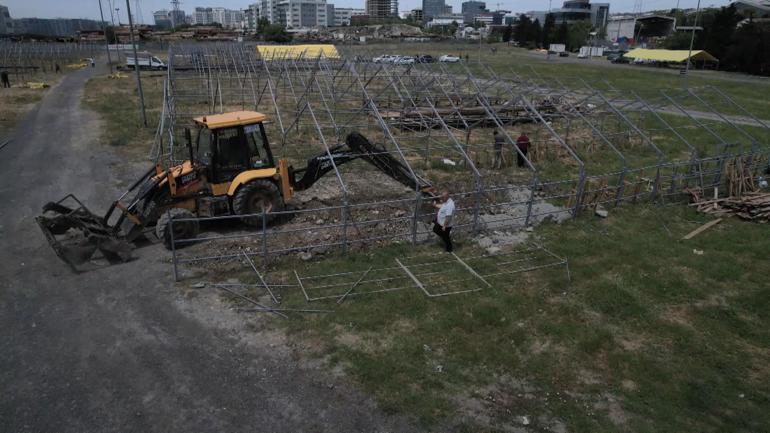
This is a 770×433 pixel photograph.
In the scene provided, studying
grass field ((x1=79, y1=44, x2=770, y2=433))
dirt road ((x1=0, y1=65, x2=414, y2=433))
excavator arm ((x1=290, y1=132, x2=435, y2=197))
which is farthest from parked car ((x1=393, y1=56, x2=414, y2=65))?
dirt road ((x1=0, y1=65, x2=414, y2=433))

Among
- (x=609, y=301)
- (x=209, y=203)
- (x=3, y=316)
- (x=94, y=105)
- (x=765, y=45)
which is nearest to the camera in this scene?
(x=3, y=316)

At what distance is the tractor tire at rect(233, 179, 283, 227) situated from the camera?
11039 millimetres

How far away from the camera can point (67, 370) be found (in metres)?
7.11

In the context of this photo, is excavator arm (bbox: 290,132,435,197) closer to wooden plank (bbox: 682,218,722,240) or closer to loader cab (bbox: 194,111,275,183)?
loader cab (bbox: 194,111,275,183)

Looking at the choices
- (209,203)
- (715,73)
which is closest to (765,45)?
(715,73)

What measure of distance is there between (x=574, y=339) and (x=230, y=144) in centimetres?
809

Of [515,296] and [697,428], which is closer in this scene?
[697,428]

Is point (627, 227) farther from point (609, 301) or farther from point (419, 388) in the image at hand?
point (419, 388)

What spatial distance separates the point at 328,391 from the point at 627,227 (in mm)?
9678

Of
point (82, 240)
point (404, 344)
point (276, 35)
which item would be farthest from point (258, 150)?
point (276, 35)

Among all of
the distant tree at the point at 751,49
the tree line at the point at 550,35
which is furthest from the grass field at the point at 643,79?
the tree line at the point at 550,35

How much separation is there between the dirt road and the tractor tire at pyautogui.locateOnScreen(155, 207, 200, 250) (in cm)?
40

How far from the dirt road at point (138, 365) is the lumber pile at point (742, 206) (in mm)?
12482

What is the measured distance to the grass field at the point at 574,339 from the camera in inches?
260
